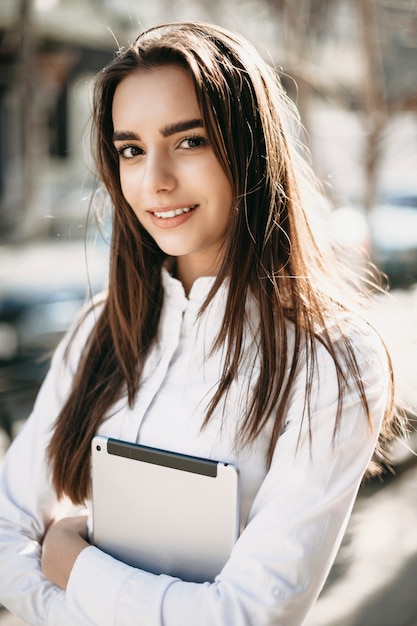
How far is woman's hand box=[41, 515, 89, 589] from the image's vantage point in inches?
58.1

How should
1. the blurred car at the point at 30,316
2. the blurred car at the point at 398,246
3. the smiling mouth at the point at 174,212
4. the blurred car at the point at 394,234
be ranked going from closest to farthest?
1. the smiling mouth at the point at 174,212
2. the blurred car at the point at 30,316
3. the blurred car at the point at 394,234
4. the blurred car at the point at 398,246

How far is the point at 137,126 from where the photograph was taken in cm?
151

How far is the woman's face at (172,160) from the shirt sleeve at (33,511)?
0.48 m

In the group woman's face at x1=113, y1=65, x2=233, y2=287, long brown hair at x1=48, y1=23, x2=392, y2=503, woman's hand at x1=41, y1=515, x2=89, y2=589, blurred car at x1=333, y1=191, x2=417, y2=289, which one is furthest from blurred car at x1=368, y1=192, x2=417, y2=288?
woman's hand at x1=41, y1=515, x2=89, y2=589

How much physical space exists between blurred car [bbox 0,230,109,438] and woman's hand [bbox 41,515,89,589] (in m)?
2.59

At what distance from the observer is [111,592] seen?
1.34 metres

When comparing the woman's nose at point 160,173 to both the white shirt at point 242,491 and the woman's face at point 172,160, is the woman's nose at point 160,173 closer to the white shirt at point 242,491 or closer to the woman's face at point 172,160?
the woman's face at point 172,160

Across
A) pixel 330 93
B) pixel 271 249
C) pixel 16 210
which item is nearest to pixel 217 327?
pixel 271 249

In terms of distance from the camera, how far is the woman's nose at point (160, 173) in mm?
1482

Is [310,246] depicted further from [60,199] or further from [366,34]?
[60,199]

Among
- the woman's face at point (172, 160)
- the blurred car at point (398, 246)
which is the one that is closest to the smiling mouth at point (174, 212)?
the woman's face at point (172, 160)

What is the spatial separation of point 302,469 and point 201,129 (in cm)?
69

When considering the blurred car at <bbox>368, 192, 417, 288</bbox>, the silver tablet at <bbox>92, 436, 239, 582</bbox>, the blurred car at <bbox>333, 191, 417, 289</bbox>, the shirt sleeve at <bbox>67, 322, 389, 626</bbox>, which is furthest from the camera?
the blurred car at <bbox>368, 192, 417, 288</bbox>

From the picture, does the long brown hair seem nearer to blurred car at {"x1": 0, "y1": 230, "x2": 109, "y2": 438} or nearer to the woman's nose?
the woman's nose
